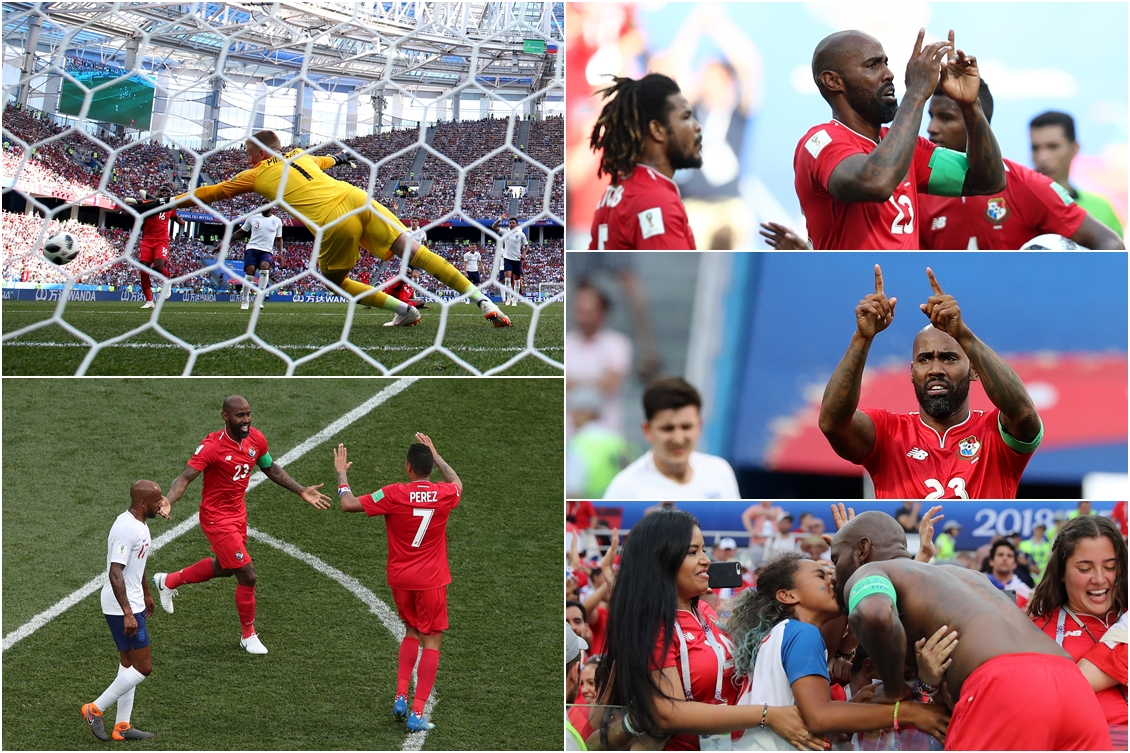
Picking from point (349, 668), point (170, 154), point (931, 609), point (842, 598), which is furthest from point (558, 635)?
point (170, 154)

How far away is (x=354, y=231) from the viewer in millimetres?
4070

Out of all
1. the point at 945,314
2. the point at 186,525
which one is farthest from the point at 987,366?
the point at 186,525

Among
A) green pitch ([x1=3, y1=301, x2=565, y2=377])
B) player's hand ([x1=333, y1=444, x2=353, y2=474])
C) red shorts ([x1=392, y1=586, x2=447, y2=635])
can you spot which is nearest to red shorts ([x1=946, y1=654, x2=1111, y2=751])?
red shorts ([x1=392, y1=586, x2=447, y2=635])

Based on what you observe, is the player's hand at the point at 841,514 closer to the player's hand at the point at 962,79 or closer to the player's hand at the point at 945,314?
the player's hand at the point at 945,314

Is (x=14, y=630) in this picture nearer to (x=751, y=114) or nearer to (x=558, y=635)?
(x=558, y=635)

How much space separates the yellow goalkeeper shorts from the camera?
4.06 meters

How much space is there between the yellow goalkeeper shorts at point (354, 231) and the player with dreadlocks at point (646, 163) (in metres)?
0.87

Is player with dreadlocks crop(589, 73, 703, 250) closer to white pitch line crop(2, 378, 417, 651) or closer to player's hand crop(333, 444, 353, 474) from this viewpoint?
player's hand crop(333, 444, 353, 474)

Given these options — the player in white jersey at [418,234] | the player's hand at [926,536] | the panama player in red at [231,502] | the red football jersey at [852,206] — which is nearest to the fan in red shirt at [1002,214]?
the red football jersey at [852,206]

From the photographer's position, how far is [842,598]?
3.41m

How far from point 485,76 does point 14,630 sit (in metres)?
3.21

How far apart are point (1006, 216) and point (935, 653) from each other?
1.83 metres

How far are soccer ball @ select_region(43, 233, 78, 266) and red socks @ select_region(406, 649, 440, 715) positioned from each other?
2.15 meters

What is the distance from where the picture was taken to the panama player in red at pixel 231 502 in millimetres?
4156
